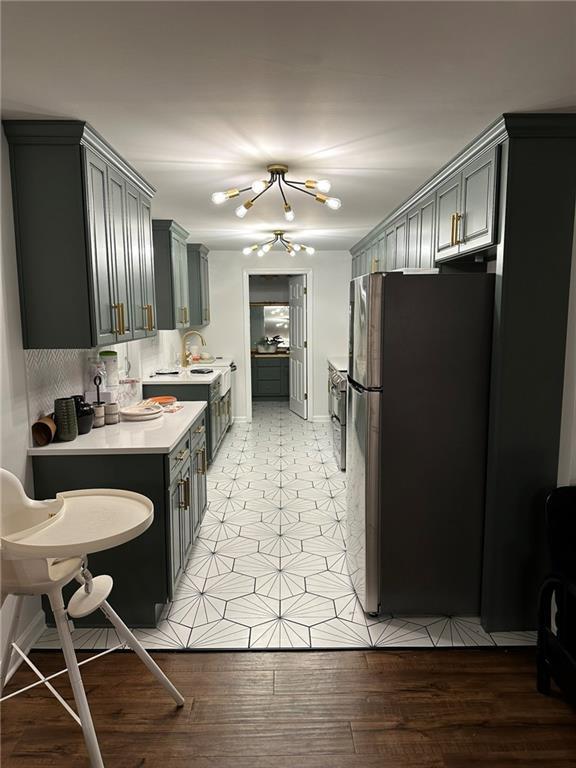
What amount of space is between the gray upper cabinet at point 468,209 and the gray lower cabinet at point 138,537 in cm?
192

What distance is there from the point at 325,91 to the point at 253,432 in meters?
5.02

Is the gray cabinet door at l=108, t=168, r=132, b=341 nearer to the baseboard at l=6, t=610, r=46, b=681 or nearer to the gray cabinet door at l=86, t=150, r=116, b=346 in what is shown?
the gray cabinet door at l=86, t=150, r=116, b=346

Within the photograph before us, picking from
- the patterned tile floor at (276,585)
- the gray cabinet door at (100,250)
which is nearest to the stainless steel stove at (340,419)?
the patterned tile floor at (276,585)

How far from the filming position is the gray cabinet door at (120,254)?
2.74 m

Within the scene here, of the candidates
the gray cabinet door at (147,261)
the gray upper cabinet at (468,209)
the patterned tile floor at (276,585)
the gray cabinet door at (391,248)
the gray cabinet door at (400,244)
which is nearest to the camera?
the gray upper cabinet at (468,209)

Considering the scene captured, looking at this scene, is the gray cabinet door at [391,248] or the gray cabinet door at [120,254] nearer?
the gray cabinet door at [120,254]

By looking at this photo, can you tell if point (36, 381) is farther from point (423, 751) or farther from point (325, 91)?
point (423, 751)

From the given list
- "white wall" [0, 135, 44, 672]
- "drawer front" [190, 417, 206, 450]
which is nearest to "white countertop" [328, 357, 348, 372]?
"drawer front" [190, 417, 206, 450]

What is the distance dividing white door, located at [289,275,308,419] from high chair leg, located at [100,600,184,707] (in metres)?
5.33

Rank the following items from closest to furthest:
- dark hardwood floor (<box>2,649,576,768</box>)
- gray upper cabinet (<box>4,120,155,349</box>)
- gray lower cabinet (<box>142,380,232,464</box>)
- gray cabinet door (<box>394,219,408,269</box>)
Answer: dark hardwood floor (<box>2,649,576,768</box>), gray upper cabinet (<box>4,120,155,349</box>), gray cabinet door (<box>394,219,408,269</box>), gray lower cabinet (<box>142,380,232,464</box>)

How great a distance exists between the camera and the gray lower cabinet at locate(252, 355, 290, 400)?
29.0ft

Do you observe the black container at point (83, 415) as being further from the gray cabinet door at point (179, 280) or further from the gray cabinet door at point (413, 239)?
the gray cabinet door at point (413, 239)

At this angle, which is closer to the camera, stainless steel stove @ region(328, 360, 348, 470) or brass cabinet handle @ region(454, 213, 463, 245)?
brass cabinet handle @ region(454, 213, 463, 245)

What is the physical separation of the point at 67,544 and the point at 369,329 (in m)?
1.64
